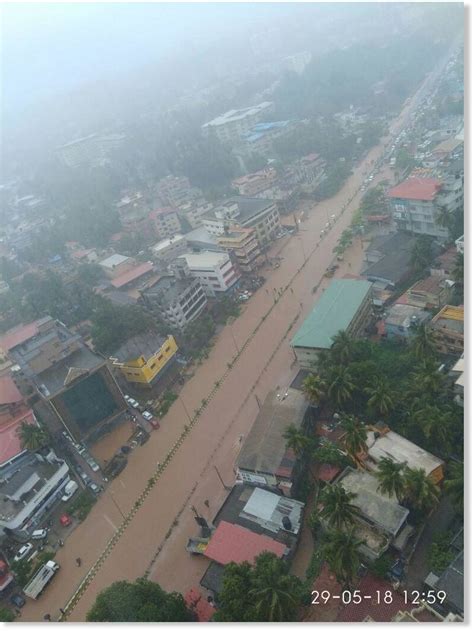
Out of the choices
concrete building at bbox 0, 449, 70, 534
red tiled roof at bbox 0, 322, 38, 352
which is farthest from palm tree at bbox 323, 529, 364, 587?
red tiled roof at bbox 0, 322, 38, 352

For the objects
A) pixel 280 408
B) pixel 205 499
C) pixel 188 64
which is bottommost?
pixel 205 499

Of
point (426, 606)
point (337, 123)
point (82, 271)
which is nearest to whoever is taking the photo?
point (426, 606)

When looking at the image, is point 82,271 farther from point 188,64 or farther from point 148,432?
point 188,64

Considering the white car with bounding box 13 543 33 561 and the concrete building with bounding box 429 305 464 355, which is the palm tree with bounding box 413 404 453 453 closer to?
the concrete building with bounding box 429 305 464 355

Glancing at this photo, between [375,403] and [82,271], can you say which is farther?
[82,271]

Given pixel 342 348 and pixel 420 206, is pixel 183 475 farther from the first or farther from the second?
pixel 420 206

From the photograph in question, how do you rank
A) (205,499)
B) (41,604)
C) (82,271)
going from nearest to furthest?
(41,604) → (205,499) → (82,271)

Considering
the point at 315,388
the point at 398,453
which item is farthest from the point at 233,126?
the point at 398,453

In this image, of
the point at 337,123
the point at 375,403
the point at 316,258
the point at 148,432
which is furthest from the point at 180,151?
the point at 375,403
